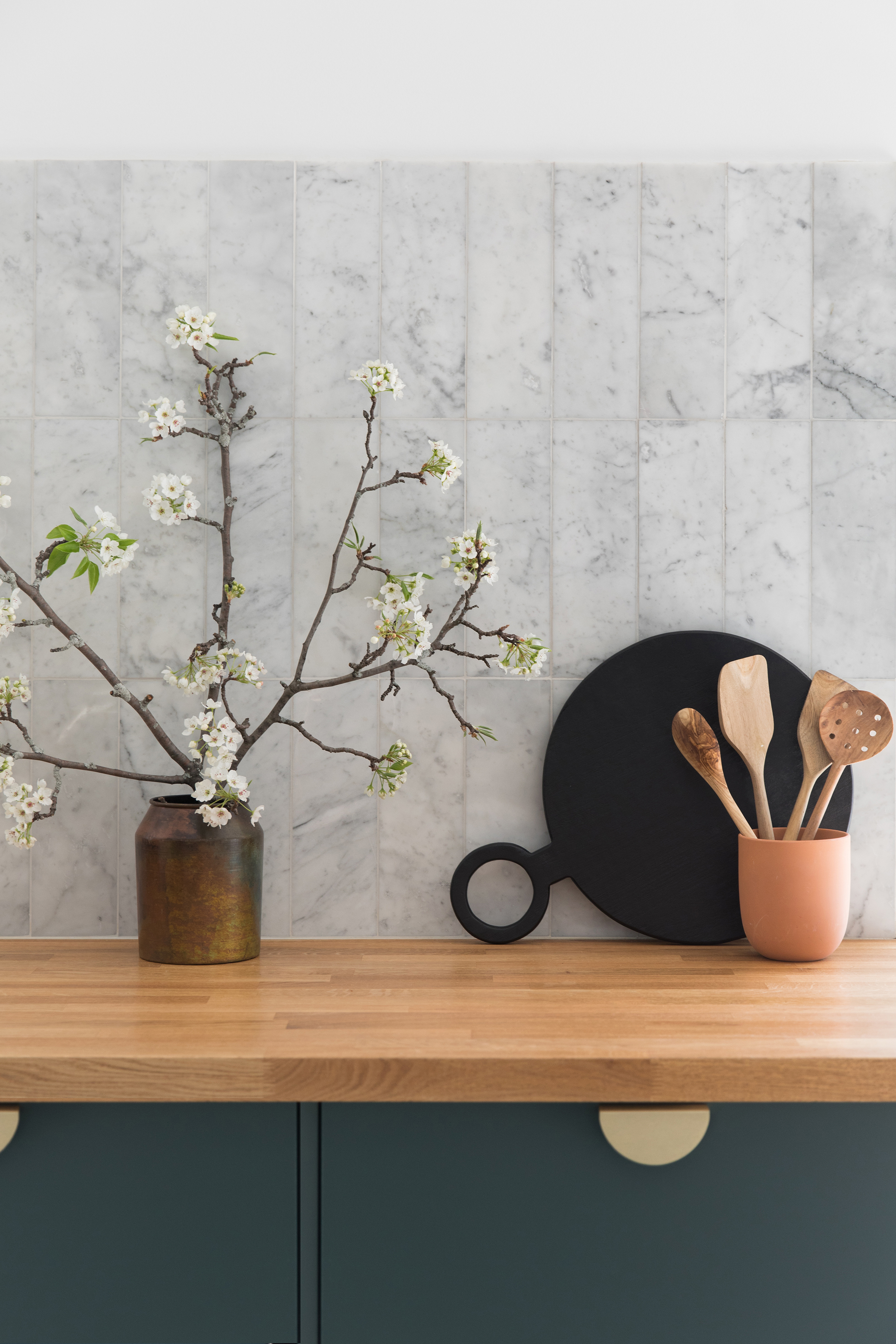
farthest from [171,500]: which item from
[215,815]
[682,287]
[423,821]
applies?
[682,287]

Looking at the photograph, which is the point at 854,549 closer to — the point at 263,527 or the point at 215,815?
the point at 263,527

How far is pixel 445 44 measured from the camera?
1259 mm

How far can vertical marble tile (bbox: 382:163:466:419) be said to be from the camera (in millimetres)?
1239

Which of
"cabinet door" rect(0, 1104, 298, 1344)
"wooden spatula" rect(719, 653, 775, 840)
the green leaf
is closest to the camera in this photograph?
"cabinet door" rect(0, 1104, 298, 1344)

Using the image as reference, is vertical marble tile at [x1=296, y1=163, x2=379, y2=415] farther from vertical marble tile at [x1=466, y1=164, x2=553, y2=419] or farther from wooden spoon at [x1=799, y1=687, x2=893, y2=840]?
wooden spoon at [x1=799, y1=687, x2=893, y2=840]

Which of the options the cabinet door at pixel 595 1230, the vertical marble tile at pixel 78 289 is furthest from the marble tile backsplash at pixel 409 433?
the cabinet door at pixel 595 1230

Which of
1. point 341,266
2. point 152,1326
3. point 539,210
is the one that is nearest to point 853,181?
point 539,210

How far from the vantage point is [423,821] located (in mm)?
1238

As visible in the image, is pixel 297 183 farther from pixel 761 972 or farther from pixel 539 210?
pixel 761 972

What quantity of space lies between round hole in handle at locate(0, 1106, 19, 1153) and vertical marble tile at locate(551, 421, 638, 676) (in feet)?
2.57

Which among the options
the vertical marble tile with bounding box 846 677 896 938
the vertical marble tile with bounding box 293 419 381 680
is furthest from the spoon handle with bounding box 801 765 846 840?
the vertical marble tile with bounding box 293 419 381 680

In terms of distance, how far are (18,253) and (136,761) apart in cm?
69

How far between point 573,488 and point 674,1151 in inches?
31.3

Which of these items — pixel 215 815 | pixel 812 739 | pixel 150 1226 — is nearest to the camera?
pixel 150 1226
